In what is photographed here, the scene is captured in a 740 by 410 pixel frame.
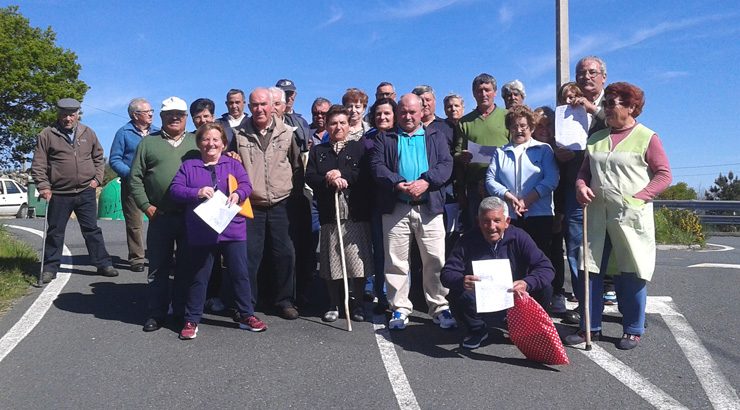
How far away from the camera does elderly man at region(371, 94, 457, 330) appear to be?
540 centimetres

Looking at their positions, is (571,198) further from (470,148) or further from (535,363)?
(535,363)

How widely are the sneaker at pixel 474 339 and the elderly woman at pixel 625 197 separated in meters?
0.68

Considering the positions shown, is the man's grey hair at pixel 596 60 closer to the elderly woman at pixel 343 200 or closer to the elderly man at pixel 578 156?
the elderly man at pixel 578 156

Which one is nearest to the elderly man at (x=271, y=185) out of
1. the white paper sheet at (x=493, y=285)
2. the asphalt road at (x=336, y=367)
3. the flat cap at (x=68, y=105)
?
the asphalt road at (x=336, y=367)

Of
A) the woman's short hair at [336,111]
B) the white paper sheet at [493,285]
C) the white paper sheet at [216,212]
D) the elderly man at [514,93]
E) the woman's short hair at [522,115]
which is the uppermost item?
the elderly man at [514,93]

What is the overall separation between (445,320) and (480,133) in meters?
1.82

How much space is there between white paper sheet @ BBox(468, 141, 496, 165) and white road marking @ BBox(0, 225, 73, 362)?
4210mm

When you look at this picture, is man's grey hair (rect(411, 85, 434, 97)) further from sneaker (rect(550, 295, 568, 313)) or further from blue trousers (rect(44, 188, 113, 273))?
blue trousers (rect(44, 188, 113, 273))

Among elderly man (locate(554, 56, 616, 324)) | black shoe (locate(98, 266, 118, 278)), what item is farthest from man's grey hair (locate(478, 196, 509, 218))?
black shoe (locate(98, 266, 118, 278))

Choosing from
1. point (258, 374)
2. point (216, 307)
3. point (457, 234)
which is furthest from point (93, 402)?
point (457, 234)

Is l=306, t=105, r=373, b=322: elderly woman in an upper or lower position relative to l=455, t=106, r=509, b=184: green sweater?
A: lower

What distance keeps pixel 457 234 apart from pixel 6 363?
404 centimetres

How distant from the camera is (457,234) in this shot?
20.5 ft

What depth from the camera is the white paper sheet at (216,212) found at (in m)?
4.98
